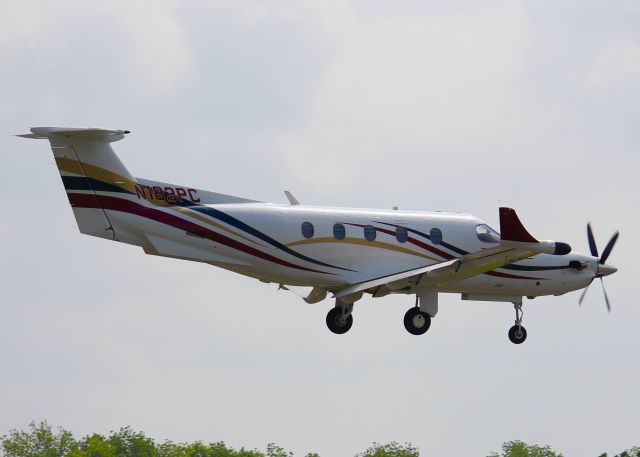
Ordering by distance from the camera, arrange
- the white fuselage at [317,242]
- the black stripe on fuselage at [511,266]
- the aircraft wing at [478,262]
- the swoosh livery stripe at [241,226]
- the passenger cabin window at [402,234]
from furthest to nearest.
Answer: the black stripe on fuselage at [511,266], the passenger cabin window at [402,234], the swoosh livery stripe at [241,226], the white fuselage at [317,242], the aircraft wing at [478,262]

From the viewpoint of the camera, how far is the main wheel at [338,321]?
53219 millimetres

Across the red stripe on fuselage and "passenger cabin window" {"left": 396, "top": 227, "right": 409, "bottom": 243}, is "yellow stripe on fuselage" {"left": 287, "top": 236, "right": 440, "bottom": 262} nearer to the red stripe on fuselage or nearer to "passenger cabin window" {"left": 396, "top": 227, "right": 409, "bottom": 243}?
"passenger cabin window" {"left": 396, "top": 227, "right": 409, "bottom": 243}

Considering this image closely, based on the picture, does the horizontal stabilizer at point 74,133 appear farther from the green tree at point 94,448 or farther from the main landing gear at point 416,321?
the green tree at point 94,448

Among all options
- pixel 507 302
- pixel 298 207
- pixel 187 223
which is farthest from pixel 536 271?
pixel 187 223

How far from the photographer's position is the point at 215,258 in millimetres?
49438

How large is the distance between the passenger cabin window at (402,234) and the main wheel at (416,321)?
2.43m

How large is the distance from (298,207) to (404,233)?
3.79 metres

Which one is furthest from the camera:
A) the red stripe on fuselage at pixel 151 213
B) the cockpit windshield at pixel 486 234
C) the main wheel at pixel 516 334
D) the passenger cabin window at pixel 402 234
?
the main wheel at pixel 516 334

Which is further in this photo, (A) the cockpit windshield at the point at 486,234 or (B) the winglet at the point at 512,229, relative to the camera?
(A) the cockpit windshield at the point at 486,234

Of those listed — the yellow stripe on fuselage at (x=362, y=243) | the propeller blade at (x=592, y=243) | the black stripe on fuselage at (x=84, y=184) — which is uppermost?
the propeller blade at (x=592, y=243)

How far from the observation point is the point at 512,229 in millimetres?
47219

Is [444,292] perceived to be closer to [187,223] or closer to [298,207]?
[298,207]

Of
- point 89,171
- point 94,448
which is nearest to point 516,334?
point 89,171

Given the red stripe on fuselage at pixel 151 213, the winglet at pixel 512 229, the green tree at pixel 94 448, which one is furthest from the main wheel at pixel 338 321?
the green tree at pixel 94 448
